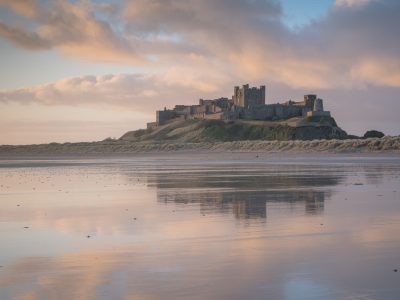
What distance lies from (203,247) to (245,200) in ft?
20.0

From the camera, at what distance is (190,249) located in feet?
24.9

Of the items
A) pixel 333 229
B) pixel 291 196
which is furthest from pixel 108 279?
pixel 291 196

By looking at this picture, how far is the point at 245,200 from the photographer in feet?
→ 45.0

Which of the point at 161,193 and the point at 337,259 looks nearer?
the point at 337,259

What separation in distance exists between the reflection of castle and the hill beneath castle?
10151cm

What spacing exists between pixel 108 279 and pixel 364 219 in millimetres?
5809

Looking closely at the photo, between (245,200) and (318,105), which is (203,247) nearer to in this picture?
(245,200)

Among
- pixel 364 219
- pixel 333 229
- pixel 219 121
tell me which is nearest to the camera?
pixel 333 229

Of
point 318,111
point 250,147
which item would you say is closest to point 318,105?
point 318,111

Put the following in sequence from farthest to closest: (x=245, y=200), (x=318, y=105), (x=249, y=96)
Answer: (x=249, y=96)
(x=318, y=105)
(x=245, y=200)

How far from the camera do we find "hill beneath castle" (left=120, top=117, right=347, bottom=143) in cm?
12000

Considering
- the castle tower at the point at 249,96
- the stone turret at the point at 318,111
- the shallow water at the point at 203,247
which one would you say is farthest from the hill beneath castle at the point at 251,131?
the shallow water at the point at 203,247

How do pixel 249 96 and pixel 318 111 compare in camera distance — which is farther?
pixel 249 96

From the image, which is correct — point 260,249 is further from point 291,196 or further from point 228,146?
point 228,146
